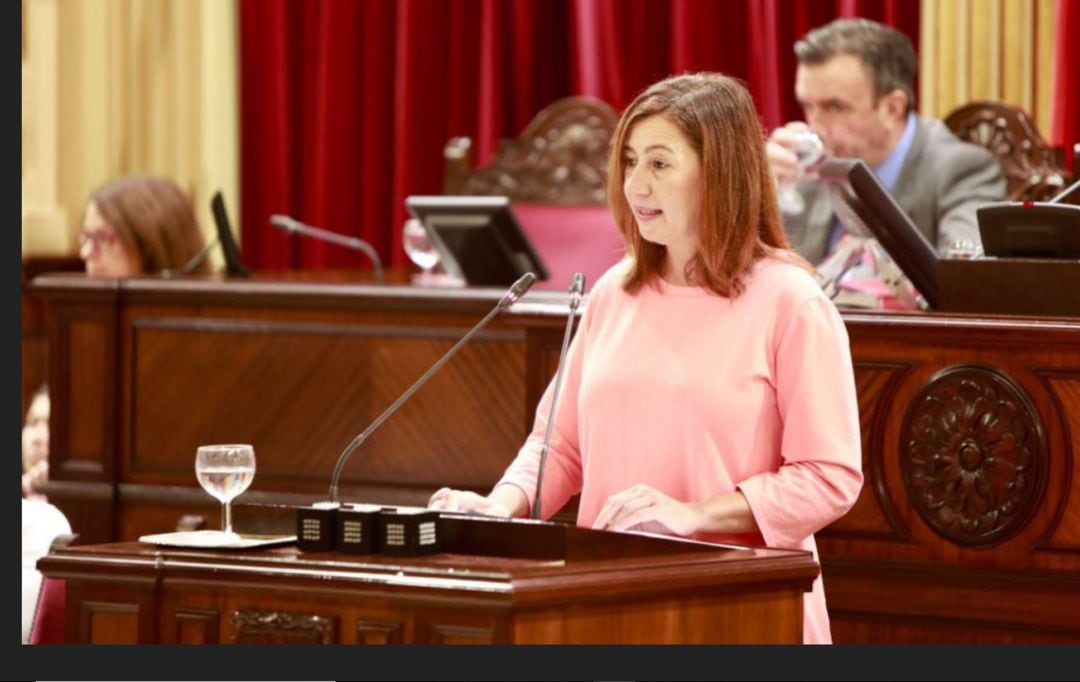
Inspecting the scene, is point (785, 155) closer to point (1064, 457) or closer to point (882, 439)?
point (882, 439)

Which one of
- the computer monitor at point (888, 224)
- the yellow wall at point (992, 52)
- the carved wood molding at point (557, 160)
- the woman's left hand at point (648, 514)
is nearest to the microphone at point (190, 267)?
the carved wood molding at point (557, 160)

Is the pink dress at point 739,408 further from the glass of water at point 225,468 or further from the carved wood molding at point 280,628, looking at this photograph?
the carved wood molding at point 280,628

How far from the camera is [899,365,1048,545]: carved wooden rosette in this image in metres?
3.38

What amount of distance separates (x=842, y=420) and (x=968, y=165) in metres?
2.64

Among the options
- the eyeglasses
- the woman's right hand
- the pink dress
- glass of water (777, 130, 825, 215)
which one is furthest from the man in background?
the woman's right hand

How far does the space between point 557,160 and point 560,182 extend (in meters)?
0.07

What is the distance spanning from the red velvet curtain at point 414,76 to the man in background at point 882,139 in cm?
110

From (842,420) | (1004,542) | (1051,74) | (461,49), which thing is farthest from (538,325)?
(461,49)

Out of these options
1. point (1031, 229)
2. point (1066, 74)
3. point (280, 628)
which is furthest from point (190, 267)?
point (280, 628)

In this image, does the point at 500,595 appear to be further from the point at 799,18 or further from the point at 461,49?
the point at 461,49

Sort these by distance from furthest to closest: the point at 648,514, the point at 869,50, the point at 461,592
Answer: the point at 869,50 → the point at 648,514 → the point at 461,592

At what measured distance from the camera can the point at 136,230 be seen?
5445mm

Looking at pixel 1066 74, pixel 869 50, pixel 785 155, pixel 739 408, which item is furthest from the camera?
pixel 1066 74

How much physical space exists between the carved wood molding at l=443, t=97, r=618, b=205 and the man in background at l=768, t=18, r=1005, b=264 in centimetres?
78
